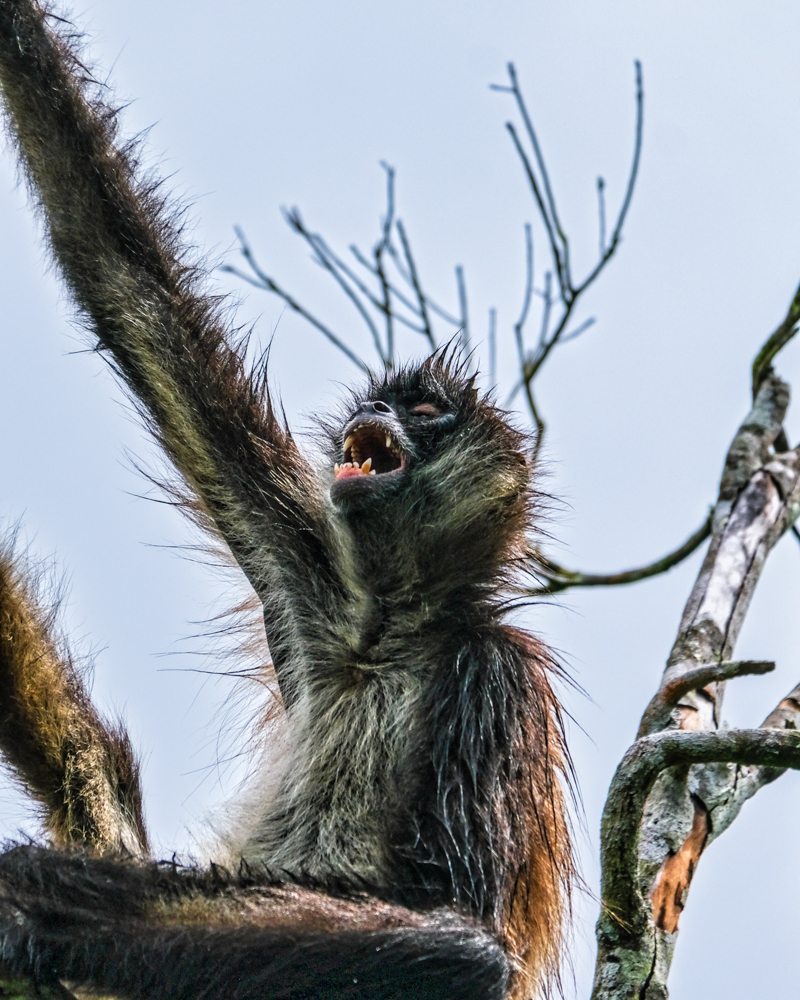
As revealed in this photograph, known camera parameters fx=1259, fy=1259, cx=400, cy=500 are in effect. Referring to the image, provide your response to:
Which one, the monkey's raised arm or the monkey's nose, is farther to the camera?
the monkey's nose

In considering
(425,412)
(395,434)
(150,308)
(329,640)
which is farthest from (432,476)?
(150,308)

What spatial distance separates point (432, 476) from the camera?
5750mm

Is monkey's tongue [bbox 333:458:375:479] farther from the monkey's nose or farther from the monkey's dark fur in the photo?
the monkey's nose

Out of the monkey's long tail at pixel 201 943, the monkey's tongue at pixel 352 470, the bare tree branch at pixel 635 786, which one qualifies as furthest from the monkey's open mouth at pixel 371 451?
the monkey's long tail at pixel 201 943

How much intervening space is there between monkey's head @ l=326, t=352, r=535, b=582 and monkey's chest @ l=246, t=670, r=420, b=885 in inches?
23.9

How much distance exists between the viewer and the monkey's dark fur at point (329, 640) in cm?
457

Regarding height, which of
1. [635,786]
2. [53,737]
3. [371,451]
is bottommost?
[635,786]

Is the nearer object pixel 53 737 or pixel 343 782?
pixel 343 782

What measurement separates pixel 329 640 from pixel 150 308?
161 cm

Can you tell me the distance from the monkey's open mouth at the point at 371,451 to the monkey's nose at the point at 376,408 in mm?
97

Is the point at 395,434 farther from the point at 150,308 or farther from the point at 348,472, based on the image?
the point at 150,308

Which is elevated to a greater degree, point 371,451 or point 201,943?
point 371,451

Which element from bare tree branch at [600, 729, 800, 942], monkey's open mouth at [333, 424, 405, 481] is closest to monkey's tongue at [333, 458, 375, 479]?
monkey's open mouth at [333, 424, 405, 481]

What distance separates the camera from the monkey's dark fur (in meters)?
4.57
